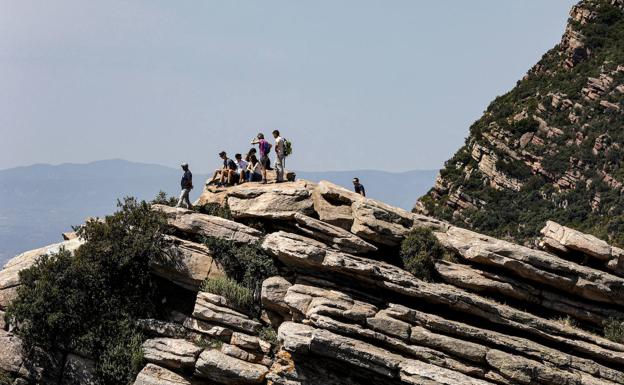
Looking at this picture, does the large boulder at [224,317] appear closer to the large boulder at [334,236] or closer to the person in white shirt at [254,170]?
the large boulder at [334,236]

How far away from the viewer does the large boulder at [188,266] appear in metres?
31.2

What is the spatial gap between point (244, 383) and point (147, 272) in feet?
24.4

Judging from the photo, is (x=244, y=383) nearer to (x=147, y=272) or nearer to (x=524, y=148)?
(x=147, y=272)

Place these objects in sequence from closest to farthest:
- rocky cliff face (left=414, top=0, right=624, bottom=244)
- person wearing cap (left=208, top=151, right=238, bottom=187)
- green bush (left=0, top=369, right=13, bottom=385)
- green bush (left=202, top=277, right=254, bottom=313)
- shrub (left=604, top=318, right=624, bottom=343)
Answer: shrub (left=604, top=318, right=624, bottom=343)
green bush (left=0, top=369, right=13, bottom=385)
green bush (left=202, top=277, right=254, bottom=313)
person wearing cap (left=208, top=151, right=238, bottom=187)
rocky cliff face (left=414, top=0, right=624, bottom=244)

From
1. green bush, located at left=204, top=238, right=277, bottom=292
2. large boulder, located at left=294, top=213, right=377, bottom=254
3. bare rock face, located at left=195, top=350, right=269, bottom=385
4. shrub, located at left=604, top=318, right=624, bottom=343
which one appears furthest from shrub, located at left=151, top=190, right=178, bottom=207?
shrub, located at left=604, top=318, right=624, bottom=343

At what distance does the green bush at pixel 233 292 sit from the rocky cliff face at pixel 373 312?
1.23 feet

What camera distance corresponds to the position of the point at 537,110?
9344 cm

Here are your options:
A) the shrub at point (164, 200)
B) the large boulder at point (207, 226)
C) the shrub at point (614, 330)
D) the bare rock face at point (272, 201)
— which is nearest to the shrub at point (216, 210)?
the bare rock face at point (272, 201)

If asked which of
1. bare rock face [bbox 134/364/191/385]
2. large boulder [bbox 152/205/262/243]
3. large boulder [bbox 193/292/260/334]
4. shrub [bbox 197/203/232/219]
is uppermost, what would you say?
shrub [bbox 197/203/232/219]

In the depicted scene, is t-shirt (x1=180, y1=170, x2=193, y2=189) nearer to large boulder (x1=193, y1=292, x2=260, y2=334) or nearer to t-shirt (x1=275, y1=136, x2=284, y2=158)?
t-shirt (x1=275, y1=136, x2=284, y2=158)

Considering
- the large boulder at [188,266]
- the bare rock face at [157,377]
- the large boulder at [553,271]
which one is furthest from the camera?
the large boulder at [188,266]

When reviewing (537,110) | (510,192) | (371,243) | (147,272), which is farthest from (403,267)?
(537,110)

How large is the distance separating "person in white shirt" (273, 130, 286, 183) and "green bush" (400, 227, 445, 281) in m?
7.74

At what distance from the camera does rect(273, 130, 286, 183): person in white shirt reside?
34.8m
